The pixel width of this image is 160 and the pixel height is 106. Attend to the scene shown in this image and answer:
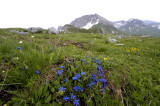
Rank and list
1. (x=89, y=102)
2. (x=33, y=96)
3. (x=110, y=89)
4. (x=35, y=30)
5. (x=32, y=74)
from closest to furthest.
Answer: (x=33, y=96), (x=89, y=102), (x=32, y=74), (x=110, y=89), (x=35, y=30)

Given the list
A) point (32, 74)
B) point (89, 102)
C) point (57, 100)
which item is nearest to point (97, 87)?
point (89, 102)

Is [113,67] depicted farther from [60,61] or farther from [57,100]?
[57,100]

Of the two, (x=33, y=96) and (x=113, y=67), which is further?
(x=113, y=67)

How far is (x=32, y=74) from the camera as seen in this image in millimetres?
1789

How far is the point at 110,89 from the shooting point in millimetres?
1985

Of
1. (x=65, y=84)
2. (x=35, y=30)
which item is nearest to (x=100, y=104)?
(x=65, y=84)

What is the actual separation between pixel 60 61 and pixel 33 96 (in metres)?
1.26

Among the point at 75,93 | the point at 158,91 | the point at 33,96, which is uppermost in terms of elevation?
the point at 33,96

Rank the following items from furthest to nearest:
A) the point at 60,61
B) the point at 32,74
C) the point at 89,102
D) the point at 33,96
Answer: the point at 60,61
the point at 32,74
the point at 89,102
the point at 33,96

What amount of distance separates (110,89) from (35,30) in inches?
619

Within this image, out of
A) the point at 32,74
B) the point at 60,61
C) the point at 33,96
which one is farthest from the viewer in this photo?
the point at 60,61

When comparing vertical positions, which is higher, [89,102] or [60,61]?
[60,61]

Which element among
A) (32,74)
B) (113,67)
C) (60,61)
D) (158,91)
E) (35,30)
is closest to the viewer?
(32,74)

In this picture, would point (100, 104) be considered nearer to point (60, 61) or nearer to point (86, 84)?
point (86, 84)
